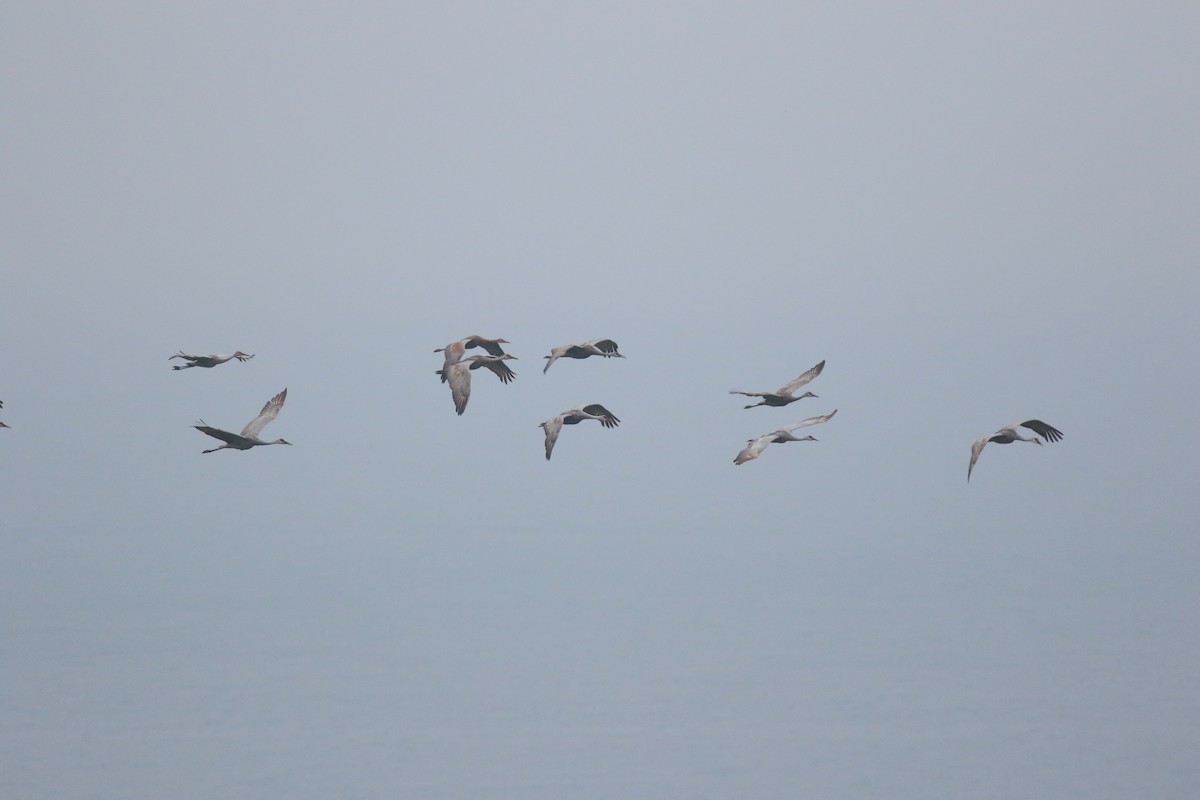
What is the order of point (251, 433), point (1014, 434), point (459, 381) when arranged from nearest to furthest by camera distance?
1. point (459, 381)
2. point (1014, 434)
3. point (251, 433)

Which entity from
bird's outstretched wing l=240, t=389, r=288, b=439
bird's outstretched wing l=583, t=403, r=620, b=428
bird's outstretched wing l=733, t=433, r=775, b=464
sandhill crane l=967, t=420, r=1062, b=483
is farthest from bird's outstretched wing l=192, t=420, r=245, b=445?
sandhill crane l=967, t=420, r=1062, b=483

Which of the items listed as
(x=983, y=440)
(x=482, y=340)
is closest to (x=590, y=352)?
(x=482, y=340)

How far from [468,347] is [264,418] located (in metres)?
6.73

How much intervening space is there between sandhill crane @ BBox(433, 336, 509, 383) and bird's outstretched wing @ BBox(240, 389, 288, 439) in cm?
529

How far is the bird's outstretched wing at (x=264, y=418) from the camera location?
47.8 meters

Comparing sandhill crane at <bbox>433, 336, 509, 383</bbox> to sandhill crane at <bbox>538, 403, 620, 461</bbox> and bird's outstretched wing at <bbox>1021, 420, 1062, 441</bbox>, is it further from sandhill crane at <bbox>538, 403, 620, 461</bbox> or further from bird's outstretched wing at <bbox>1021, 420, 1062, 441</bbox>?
bird's outstretched wing at <bbox>1021, 420, 1062, 441</bbox>

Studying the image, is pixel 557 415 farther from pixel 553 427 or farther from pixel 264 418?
pixel 264 418

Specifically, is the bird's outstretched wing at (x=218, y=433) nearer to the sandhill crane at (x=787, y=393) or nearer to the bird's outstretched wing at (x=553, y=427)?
the bird's outstretched wing at (x=553, y=427)

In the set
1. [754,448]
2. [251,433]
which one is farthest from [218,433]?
[754,448]

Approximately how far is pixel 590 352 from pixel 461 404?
368 inches

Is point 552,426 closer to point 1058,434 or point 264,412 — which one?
point 264,412

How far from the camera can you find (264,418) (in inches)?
1928

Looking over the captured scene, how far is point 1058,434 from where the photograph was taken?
150 ft

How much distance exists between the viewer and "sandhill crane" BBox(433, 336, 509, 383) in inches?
1852
